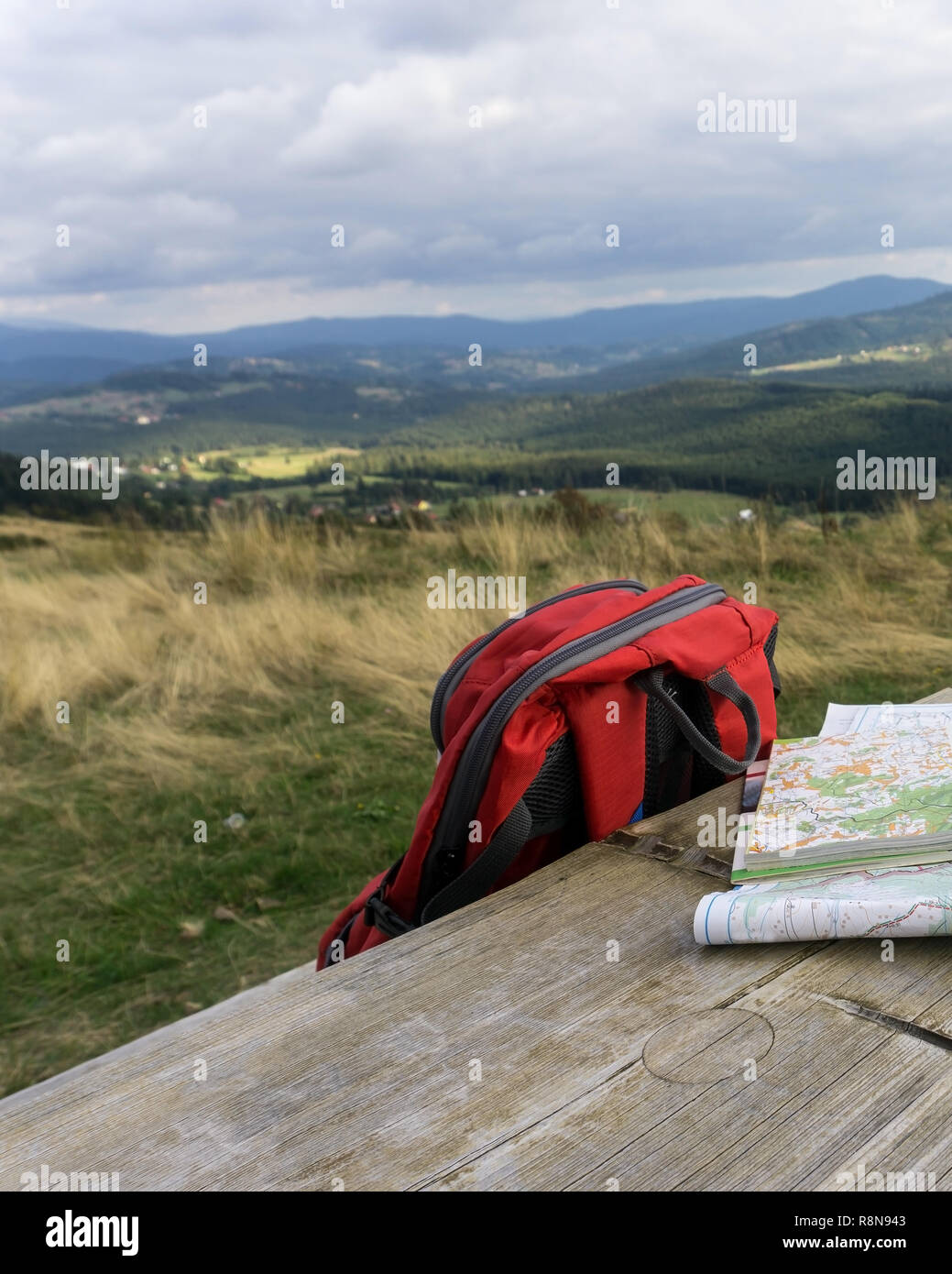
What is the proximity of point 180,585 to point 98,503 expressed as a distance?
8131mm

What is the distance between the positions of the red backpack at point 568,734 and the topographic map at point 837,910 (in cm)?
38

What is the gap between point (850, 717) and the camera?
1.70 metres

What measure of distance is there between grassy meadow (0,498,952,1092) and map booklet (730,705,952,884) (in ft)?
6.00

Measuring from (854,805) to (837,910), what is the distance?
30 centimetres

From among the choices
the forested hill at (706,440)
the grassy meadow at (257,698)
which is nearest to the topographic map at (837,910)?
the grassy meadow at (257,698)

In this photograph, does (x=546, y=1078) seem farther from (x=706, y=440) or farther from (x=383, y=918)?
(x=706, y=440)

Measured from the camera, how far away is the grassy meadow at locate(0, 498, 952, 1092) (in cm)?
293

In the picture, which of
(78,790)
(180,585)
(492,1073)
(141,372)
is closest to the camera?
(492,1073)

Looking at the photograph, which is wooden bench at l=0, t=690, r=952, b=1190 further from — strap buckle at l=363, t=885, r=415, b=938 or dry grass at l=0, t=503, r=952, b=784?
dry grass at l=0, t=503, r=952, b=784

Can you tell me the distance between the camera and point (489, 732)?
4.56 feet

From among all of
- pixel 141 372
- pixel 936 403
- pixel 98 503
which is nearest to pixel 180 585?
pixel 98 503

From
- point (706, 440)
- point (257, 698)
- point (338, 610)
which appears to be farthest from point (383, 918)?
point (706, 440)
